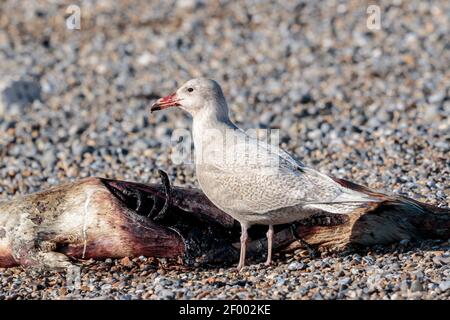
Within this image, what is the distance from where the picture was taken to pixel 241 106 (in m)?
12.4

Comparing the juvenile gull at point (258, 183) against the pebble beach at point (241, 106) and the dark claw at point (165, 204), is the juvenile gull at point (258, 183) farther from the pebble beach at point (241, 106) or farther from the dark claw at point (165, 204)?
the pebble beach at point (241, 106)

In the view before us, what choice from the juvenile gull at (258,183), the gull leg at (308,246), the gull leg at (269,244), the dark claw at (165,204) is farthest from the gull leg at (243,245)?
the dark claw at (165,204)

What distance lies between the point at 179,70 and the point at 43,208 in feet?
23.4

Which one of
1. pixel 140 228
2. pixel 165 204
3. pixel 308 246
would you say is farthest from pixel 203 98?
pixel 308 246

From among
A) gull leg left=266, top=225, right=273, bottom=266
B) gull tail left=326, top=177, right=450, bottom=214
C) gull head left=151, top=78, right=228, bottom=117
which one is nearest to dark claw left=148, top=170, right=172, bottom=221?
gull head left=151, top=78, right=228, bottom=117

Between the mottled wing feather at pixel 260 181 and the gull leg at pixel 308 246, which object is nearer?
the mottled wing feather at pixel 260 181

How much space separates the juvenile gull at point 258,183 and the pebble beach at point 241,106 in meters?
0.48

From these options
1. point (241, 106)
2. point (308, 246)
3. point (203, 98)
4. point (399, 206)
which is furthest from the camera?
point (241, 106)

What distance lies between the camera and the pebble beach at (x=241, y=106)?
6.71 meters

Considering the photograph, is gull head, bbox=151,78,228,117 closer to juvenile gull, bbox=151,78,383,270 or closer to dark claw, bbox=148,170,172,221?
juvenile gull, bbox=151,78,383,270

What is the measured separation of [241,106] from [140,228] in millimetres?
5601

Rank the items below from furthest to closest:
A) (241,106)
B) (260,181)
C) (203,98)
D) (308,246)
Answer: (241,106) → (203,98) → (308,246) → (260,181)

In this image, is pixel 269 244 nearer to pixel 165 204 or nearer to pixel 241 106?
pixel 165 204

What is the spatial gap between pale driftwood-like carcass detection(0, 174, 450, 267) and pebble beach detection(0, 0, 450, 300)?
11cm
